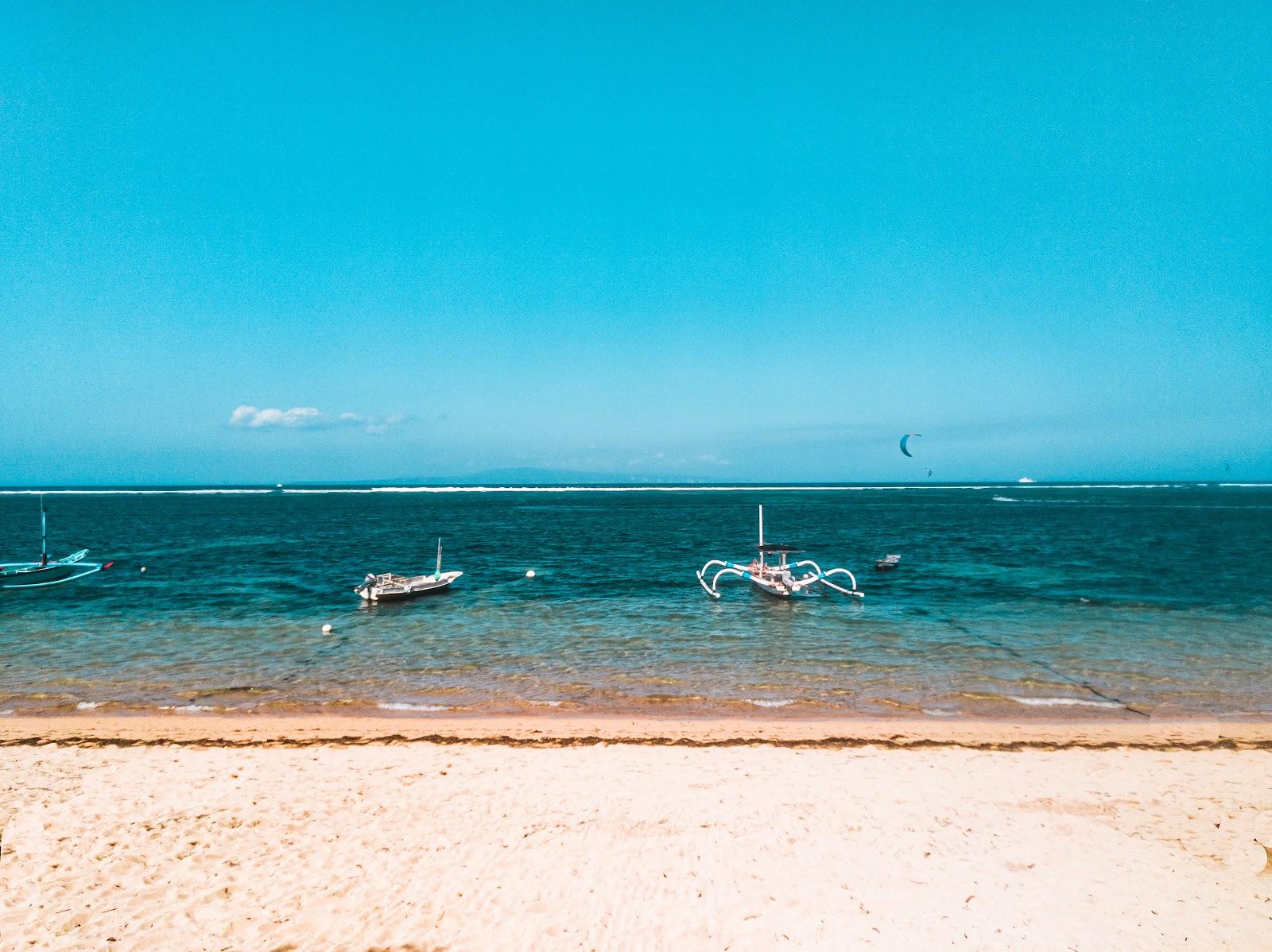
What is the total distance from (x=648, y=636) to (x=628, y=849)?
12.4 metres

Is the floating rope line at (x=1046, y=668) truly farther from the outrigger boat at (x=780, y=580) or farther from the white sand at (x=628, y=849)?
the outrigger boat at (x=780, y=580)

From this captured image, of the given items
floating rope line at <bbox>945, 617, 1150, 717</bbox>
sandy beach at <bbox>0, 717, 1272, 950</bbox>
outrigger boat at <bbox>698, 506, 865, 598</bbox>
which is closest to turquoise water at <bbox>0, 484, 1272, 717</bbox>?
floating rope line at <bbox>945, 617, 1150, 717</bbox>

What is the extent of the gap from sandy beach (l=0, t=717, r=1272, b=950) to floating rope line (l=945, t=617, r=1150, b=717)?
2073mm

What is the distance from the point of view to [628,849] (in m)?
8.19

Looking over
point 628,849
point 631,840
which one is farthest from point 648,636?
point 628,849

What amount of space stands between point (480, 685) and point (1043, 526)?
65560 millimetres

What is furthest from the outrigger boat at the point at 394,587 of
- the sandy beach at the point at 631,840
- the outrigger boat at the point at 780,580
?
the sandy beach at the point at 631,840

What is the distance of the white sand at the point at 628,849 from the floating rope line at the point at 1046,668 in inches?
119

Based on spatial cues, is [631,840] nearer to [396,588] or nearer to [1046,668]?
[1046,668]

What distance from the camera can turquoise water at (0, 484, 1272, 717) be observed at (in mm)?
15125

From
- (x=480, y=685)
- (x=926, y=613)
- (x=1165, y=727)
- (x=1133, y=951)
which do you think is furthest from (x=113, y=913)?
(x=926, y=613)

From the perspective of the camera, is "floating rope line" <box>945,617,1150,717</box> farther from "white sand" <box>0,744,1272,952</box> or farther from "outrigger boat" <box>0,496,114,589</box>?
"outrigger boat" <box>0,496,114,589</box>

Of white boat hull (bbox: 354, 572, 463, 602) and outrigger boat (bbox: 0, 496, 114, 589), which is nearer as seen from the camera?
white boat hull (bbox: 354, 572, 463, 602)

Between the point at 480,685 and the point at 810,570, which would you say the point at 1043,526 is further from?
the point at 480,685
